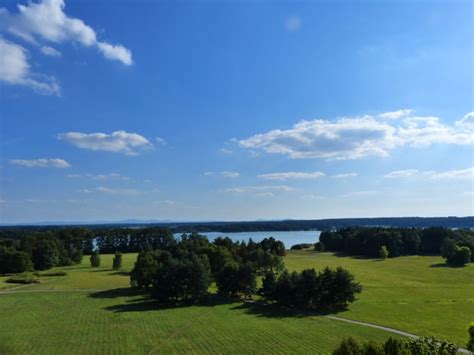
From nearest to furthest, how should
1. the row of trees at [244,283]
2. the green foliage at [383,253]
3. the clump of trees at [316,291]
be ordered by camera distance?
the clump of trees at [316,291], the row of trees at [244,283], the green foliage at [383,253]

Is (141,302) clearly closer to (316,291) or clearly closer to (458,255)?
(316,291)

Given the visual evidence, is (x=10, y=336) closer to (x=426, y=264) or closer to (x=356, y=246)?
(x=426, y=264)

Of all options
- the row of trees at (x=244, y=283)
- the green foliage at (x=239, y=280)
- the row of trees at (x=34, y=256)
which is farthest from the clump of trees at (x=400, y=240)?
the row of trees at (x=34, y=256)

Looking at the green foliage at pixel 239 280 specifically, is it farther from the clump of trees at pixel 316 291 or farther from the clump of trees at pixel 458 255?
the clump of trees at pixel 458 255

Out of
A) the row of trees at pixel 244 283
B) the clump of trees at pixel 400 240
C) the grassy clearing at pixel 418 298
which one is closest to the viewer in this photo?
the grassy clearing at pixel 418 298

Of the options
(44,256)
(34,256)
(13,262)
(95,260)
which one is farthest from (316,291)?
(34,256)

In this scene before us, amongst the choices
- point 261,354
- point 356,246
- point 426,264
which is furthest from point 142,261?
point 356,246

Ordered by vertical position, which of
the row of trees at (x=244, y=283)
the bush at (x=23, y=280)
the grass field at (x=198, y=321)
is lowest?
the grass field at (x=198, y=321)
